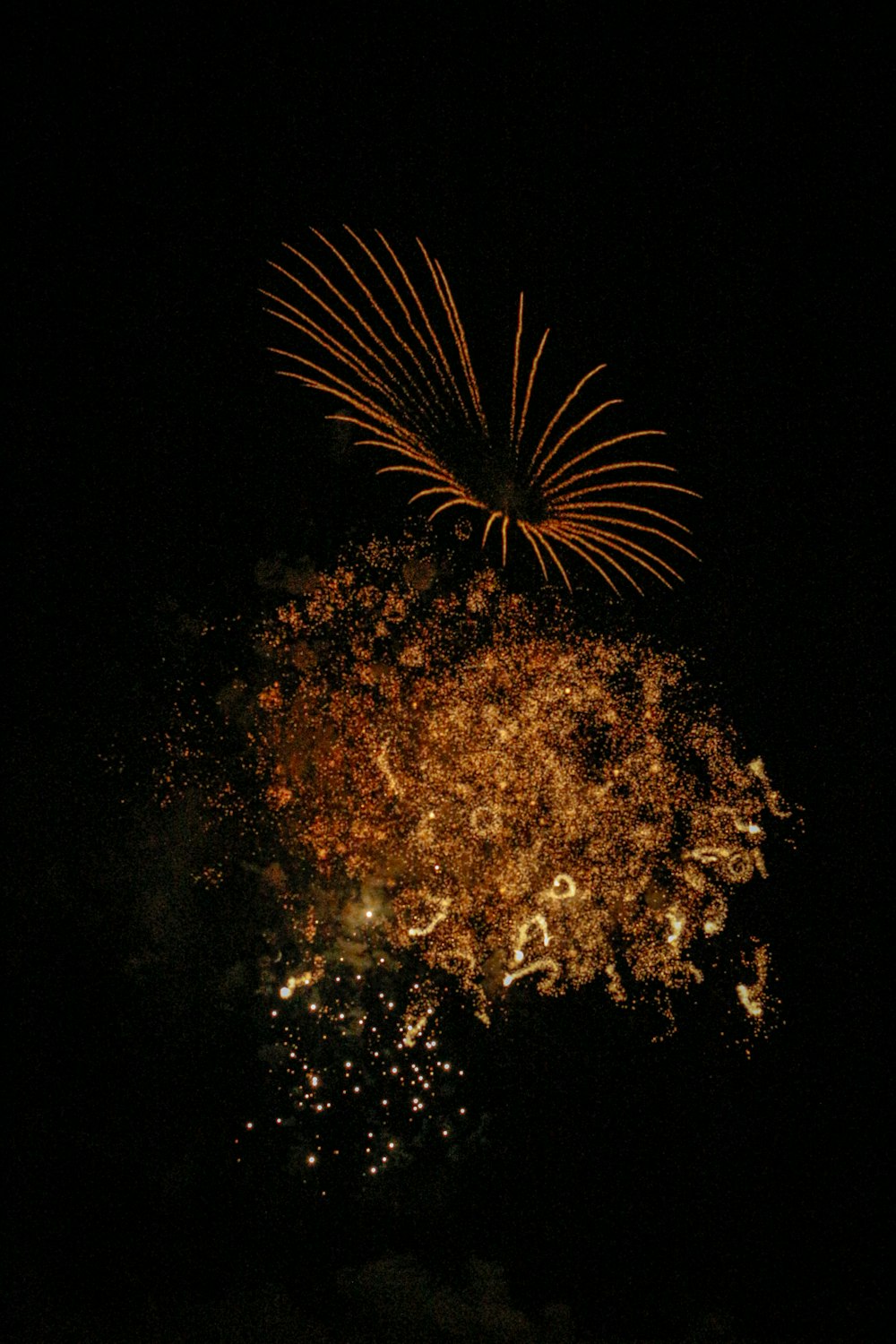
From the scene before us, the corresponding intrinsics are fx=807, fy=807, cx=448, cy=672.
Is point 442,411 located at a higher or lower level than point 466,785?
higher

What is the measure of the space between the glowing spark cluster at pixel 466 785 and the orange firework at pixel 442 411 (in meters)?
0.35

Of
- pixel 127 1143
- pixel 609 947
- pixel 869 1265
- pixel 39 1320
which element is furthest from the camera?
pixel 869 1265

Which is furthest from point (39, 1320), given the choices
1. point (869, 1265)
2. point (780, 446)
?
point (780, 446)

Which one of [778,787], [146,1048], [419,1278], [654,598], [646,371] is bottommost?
[419,1278]

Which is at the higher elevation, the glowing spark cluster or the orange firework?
the orange firework

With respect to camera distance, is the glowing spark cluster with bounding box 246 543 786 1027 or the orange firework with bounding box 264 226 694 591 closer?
the orange firework with bounding box 264 226 694 591

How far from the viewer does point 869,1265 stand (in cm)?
389

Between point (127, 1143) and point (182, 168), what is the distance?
4.07 metres

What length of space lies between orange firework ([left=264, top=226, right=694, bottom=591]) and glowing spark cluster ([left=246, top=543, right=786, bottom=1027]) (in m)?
0.35

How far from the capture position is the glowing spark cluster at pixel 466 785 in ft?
11.5

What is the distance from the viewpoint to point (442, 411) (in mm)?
3490

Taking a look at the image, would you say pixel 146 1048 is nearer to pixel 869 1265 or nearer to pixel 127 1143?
pixel 127 1143

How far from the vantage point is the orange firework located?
339cm

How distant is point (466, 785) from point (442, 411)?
5.34 feet
